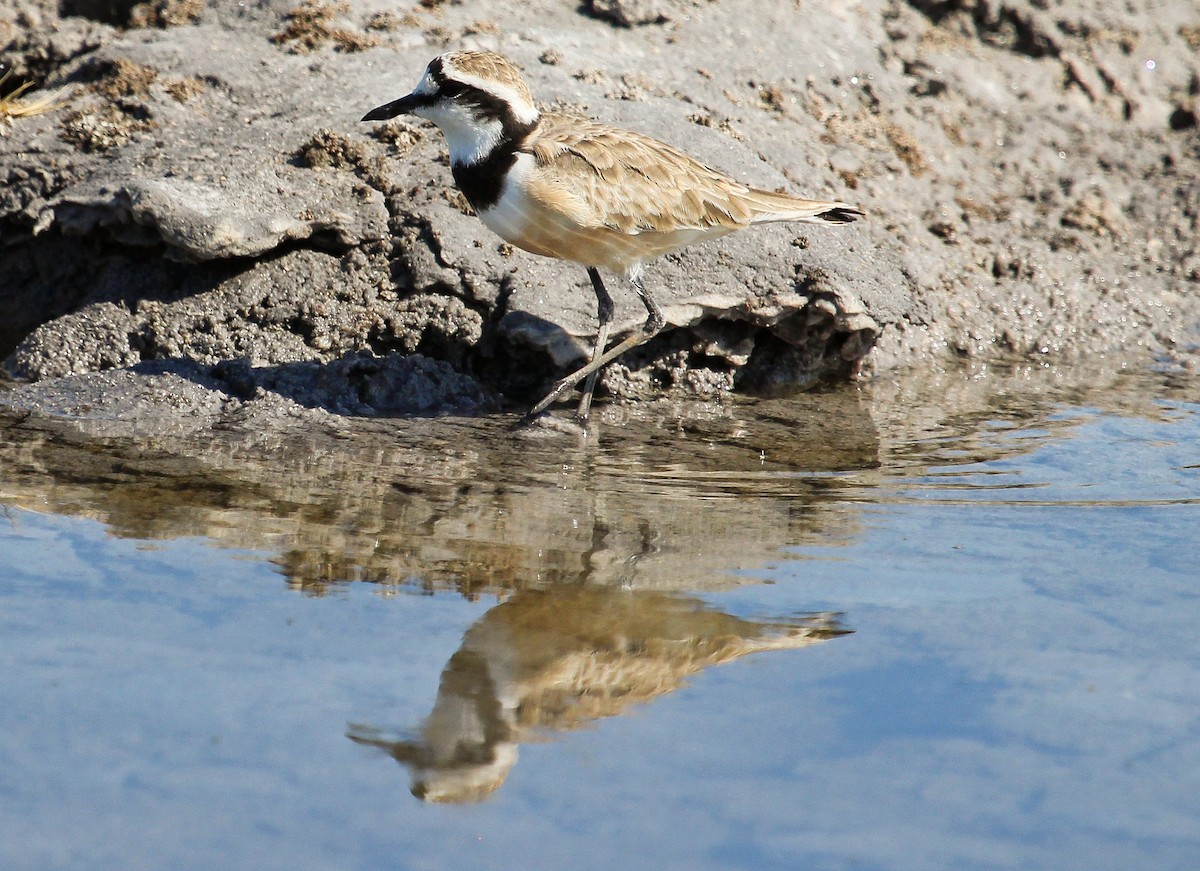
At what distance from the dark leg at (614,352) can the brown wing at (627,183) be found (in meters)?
0.45

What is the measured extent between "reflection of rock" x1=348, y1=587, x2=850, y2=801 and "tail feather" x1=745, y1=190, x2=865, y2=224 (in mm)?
2899

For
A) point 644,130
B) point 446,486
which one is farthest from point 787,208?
point 446,486

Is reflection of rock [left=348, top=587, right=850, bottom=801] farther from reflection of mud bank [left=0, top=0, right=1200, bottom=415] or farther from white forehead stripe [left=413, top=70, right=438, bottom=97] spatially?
white forehead stripe [left=413, top=70, right=438, bottom=97]

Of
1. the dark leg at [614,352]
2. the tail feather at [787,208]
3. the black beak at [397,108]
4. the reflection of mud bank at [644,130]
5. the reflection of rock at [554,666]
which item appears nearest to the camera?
the reflection of rock at [554,666]

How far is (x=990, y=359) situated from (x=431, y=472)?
3.95 m

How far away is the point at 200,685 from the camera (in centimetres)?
348

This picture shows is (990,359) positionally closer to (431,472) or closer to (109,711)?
(431,472)

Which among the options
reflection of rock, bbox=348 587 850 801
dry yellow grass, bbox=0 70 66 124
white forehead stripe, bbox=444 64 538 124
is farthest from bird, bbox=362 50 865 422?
dry yellow grass, bbox=0 70 66 124

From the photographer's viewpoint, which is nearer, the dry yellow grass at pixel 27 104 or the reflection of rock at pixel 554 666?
Result: the reflection of rock at pixel 554 666

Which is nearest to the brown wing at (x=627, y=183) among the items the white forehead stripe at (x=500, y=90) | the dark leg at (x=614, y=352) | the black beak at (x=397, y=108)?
the white forehead stripe at (x=500, y=90)

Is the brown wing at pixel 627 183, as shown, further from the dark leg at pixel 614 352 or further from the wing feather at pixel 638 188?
the dark leg at pixel 614 352

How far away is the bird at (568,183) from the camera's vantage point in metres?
6.06

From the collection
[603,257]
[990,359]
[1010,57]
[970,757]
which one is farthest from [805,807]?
[1010,57]

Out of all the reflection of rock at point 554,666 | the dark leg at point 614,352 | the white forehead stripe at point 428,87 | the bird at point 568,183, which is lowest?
the reflection of rock at point 554,666
